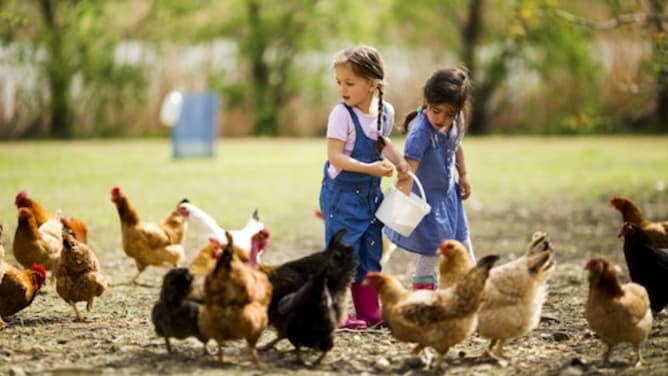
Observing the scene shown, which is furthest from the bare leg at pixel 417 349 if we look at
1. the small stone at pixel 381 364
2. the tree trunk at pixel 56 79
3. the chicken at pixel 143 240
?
the tree trunk at pixel 56 79

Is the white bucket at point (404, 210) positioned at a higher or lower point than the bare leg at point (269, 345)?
higher

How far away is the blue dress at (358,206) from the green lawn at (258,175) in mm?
4556

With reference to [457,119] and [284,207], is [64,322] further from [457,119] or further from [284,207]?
[284,207]

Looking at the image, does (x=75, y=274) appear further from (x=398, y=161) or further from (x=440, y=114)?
(x=440, y=114)

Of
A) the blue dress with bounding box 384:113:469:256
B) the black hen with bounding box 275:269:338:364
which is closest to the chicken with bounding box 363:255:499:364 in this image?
the black hen with bounding box 275:269:338:364

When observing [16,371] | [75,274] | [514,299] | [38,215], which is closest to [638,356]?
[514,299]

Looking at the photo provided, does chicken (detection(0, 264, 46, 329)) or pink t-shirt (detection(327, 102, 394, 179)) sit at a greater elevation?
pink t-shirt (detection(327, 102, 394, 179))

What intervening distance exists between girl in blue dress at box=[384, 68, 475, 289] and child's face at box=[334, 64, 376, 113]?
37 cm

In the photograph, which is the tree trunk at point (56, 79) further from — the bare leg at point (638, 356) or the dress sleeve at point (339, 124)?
the bare leg at point (638, 356)

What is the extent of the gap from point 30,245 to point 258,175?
10728 millimetres

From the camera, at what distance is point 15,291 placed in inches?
271

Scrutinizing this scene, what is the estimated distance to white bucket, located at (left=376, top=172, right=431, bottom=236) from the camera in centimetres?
648

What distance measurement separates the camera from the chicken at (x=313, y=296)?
593 centimetres

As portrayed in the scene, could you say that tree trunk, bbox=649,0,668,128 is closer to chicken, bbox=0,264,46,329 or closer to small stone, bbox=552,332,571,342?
small stone, bbox=552,332,571,342
